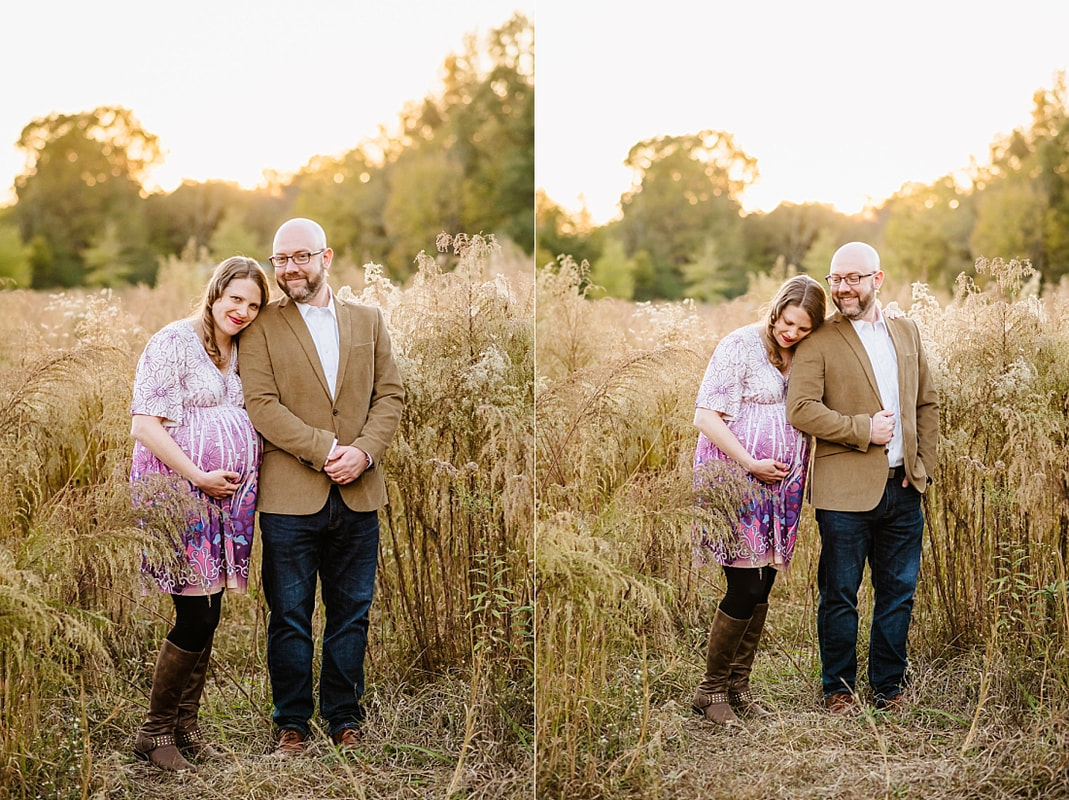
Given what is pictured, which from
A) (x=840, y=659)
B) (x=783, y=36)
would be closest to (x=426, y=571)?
(x=840, y=659)

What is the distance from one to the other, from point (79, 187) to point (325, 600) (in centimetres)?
198

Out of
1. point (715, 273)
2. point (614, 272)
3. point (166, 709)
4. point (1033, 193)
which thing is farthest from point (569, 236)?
point (166, 709)

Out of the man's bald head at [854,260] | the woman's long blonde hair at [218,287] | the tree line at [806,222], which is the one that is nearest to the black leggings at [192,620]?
the woman's long blonde hair at [218,287]

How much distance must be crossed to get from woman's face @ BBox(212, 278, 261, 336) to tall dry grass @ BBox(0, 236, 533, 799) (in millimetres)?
587

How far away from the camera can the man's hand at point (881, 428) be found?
11.8ft

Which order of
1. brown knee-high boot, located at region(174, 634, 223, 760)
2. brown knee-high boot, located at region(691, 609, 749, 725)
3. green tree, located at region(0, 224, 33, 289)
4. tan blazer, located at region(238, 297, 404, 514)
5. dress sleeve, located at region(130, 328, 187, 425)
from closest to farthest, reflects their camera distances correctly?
dress sleeve, located at region(130, 328, 187, 425) → tan blazer, located at region(238, 297, 404, 514) → brown knee-high boot, located at region(174, 634, 223, 760) → brown knee-high boot, located at region(691, 609, 749, 725) → green tree, located at region(0, 224, 33, 289)

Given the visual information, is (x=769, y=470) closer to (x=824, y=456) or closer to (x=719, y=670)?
(x=824, y=456)

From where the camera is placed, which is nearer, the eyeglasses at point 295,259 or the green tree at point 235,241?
the eyeglasses at point 295,259

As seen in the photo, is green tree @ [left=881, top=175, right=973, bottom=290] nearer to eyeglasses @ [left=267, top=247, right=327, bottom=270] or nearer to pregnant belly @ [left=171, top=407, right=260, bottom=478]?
eyeglasses @ [left=267, top=247, right=327, bottom=270]

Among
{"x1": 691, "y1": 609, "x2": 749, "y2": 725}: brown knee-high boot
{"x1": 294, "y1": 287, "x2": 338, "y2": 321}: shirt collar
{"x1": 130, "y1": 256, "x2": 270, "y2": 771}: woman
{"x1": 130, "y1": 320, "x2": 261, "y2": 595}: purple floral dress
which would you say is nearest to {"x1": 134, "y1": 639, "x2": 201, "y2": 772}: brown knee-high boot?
{"x1": 130, "y1": 256, "x2": 270, "y2": 771}: woman

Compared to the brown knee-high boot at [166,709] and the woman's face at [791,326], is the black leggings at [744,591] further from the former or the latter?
the brown knee-high boot at [166,709]

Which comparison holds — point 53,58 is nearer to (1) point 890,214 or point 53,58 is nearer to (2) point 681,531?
(2) point 681,531

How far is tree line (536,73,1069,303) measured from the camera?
394 centimetres

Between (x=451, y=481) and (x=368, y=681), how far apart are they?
0.83 meters
